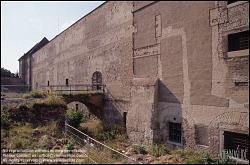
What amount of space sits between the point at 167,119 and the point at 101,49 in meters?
8.38

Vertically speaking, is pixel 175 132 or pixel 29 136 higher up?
pixel 29 136

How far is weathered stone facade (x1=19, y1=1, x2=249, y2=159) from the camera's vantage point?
8.90m

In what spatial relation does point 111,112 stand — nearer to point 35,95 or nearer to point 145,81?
point 145,81

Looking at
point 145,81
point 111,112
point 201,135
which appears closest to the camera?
point 201,135

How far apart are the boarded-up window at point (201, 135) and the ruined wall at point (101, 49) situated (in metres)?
5.37

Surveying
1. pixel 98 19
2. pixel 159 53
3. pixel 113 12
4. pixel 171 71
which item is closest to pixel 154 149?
pixel 171 71

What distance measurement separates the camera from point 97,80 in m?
18.6

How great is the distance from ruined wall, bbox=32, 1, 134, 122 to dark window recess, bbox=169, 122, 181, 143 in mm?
3978

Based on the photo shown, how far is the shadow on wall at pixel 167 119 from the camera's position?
10789 mm

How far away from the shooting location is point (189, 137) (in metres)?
10.2

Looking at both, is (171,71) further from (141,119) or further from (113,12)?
(113,12)

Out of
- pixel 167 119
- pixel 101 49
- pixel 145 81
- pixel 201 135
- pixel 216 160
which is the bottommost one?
pixel 216 160

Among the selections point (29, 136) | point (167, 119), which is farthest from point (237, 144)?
point (29, 136)

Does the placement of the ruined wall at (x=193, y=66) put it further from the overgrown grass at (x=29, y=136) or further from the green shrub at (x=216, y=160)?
the overgrown grass at (x=29, y=136)
